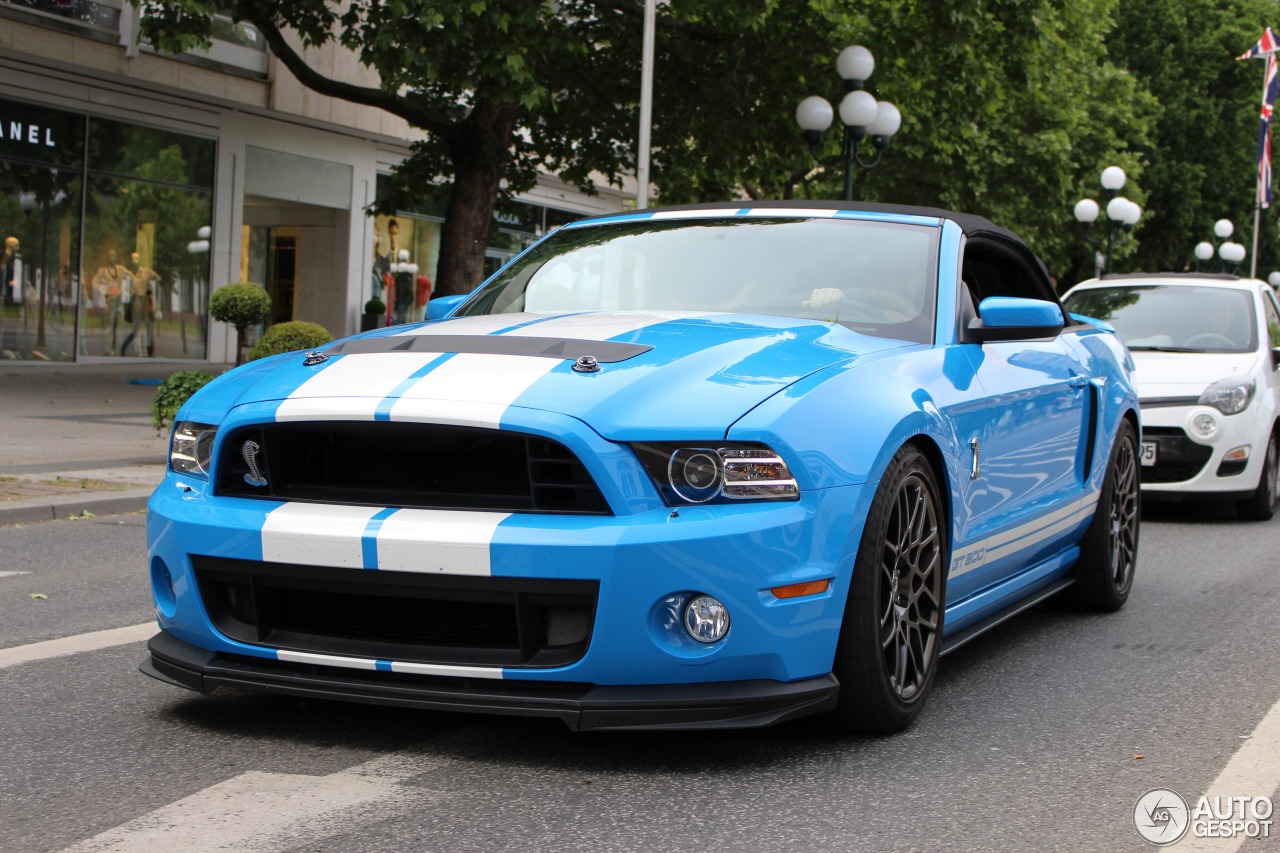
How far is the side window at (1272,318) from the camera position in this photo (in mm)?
11430

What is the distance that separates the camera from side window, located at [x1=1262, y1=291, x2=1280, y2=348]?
37.5ft

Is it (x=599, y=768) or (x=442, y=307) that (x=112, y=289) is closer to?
(x=442, y=307)

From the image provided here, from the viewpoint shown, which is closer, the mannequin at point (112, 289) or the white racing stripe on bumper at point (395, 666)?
the white racing stripe on bumper at point (395, 666)

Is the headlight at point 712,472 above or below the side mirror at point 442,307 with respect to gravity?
below

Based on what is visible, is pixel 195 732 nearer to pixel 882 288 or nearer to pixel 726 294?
pixel 726 294

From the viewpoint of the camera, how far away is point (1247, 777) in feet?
13.2

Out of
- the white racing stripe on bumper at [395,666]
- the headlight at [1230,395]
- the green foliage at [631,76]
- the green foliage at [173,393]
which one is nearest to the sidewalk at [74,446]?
the green foliage at [173,393]

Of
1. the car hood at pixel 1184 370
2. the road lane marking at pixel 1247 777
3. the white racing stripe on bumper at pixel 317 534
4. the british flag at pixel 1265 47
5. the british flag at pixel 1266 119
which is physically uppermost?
the british flag at pixel 1265 47

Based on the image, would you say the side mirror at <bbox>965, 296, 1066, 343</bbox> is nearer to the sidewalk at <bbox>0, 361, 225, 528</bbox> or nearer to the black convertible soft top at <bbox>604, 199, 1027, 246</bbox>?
the black convertible soft top at <bbox>604, 199, 1027, 246</bbox>

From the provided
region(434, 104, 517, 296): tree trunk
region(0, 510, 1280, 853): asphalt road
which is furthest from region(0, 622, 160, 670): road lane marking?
region(434, 104, 517, 296): tree trunk

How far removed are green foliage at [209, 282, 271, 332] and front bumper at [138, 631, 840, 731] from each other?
12.4 m

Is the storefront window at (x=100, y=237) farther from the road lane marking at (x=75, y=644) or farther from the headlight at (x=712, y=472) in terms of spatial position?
the headlight at (x=712, y=472)

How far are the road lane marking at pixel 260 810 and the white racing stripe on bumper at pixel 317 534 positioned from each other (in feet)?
1.65

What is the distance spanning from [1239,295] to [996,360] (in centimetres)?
703
